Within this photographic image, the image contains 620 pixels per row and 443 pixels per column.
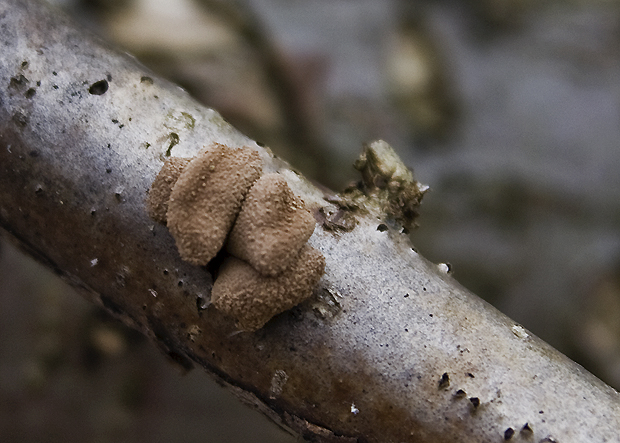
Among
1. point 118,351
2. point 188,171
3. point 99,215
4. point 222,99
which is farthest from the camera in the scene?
point 222,99

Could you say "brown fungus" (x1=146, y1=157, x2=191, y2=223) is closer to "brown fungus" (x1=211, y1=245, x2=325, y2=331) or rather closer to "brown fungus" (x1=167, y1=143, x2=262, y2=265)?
"brown fungus" (x1=167, y1=143, x2=262, y2=265)

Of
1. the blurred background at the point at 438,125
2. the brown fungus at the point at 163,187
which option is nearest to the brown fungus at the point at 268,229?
the brown fungus at the point at 163,187

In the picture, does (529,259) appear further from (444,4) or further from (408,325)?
(408,325)

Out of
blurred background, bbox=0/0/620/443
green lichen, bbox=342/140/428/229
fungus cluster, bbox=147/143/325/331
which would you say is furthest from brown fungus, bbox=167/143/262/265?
blurred background, bbox=0/0/620/443

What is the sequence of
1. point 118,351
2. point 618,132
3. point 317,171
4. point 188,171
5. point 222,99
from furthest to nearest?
point 618,132 < point 317,171 < point 222,99 < point 118,351 < point 188,171

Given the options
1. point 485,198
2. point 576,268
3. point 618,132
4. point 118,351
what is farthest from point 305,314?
A: point 618,132

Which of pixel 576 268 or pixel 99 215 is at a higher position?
pixel 576 268

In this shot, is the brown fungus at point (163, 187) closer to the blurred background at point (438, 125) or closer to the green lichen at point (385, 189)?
Answer: the green lichen at point (385, 189)

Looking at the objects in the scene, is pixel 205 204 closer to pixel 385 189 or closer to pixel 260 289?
pixel 260 289
